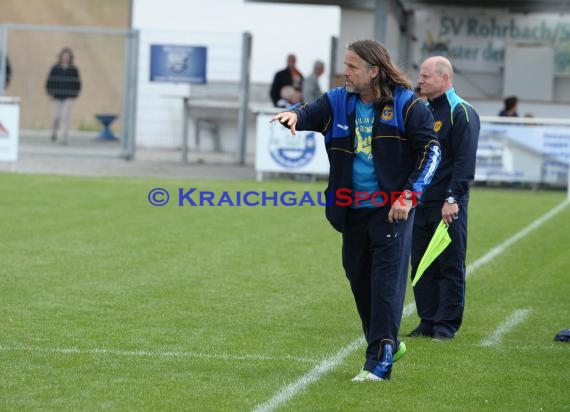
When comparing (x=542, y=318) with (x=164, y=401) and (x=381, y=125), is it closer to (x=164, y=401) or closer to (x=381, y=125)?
(x=381, y=125)

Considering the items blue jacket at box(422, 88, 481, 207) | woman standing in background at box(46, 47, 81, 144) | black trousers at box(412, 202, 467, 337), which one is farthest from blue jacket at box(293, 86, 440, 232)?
woman standing in background at box(46, 47, 81, 144)

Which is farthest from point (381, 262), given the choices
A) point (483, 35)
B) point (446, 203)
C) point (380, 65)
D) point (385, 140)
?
point (483, 35)

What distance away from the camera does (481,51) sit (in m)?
26.8

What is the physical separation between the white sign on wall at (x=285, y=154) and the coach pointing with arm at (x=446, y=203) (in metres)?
12.8

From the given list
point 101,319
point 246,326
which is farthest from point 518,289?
point 101,319

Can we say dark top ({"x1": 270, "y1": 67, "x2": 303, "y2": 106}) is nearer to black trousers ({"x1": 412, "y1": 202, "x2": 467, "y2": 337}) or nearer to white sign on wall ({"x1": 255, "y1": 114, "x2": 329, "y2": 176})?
white sign on wall ({"x1": 255, "y1": 114, "x2": 329, "y2": 176})

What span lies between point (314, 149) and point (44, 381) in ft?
49.4

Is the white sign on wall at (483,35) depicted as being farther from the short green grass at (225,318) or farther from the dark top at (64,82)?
the short green grass at (225,318)

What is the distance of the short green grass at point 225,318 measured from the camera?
6809 mm

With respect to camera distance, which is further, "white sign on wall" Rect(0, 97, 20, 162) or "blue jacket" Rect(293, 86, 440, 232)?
"white sign on wall" Rect(0, 97, 20, 162)

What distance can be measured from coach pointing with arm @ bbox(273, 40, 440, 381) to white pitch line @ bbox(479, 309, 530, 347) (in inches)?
64.5

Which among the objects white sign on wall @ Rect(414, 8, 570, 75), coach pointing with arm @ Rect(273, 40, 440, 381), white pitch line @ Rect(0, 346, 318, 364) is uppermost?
white sign on wall @ Rect(414, 8, 570, 75)

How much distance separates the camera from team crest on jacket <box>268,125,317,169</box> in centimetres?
2178

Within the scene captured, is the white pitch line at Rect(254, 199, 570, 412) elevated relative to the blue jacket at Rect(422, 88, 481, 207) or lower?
lower
